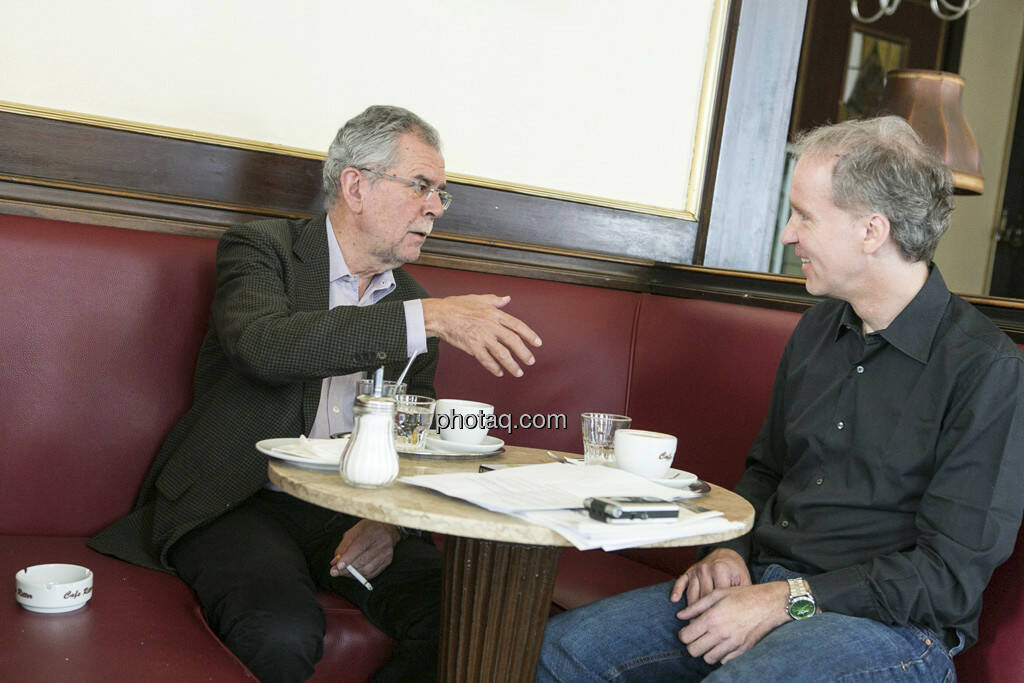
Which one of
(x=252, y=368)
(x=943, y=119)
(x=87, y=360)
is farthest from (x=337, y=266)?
(x=943, y=119)

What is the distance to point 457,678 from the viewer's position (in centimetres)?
157

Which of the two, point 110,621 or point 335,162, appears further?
point 335,162

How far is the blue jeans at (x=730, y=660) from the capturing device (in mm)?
1481

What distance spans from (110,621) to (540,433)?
1233 mm

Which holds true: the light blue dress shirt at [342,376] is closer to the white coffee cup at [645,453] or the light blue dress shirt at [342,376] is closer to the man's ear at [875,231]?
the white coffee cup at [645,453]

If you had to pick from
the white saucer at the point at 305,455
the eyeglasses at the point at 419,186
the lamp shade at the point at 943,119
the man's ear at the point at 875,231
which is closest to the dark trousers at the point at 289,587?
the white saucer at the point at 305,455

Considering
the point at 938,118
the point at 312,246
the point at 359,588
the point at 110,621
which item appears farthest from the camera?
the point at 938,118

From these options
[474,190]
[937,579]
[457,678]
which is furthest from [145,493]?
[937,579]

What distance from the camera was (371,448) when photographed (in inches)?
54.4

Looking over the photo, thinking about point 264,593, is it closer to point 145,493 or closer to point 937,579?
point 145,493

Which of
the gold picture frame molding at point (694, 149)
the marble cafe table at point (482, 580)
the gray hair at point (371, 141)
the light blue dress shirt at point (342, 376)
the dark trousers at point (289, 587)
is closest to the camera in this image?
the marble cafe table at point (482, 580)

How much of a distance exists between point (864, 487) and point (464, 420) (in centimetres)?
68

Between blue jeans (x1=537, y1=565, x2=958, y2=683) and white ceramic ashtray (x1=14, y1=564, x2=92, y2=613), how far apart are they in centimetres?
78

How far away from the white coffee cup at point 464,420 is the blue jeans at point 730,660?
1.19 feet
